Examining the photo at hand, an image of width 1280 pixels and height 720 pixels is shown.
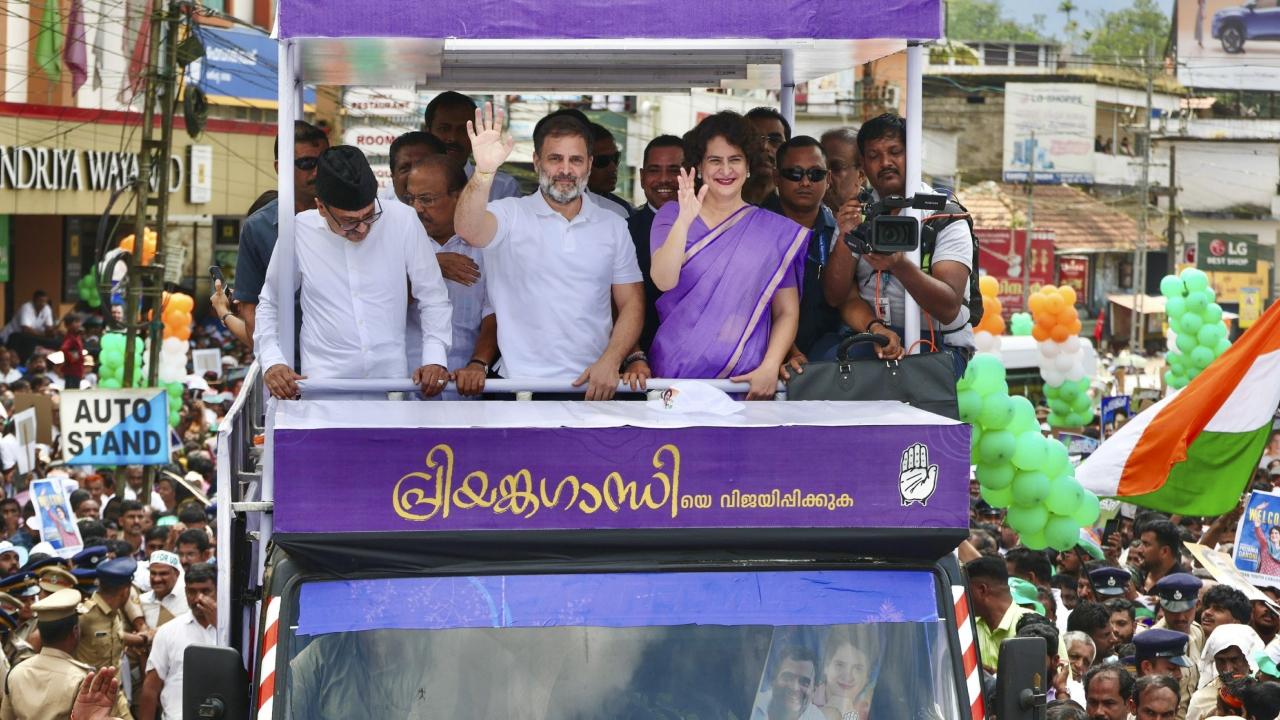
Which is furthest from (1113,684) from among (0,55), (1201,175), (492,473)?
(1201,175)

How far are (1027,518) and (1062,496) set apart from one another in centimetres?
29

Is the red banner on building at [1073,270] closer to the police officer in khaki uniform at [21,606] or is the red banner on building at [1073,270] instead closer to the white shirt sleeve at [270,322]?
the police officer in khaki uniform at [21,606]

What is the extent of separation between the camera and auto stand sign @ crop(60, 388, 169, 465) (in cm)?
1564

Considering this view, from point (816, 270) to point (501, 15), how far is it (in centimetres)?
190

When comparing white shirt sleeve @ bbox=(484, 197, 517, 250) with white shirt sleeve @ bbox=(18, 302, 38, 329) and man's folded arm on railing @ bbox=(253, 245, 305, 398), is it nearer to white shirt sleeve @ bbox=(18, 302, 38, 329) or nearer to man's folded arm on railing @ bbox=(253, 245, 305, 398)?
man's folded arm on railing @ bbox=(253, 245, 305, 398)

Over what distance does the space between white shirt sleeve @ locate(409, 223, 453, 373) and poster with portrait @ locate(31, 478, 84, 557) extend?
8.52 metres

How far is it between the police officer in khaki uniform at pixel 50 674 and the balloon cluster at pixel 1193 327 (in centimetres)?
1685

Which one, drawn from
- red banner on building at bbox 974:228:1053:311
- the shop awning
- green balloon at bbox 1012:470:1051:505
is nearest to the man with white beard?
green balloon at bbox 1012:470:1051:505

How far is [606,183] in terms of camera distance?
8.50 metres

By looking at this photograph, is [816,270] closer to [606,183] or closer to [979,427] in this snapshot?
[606,183]

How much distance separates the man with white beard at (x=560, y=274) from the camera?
255 inches

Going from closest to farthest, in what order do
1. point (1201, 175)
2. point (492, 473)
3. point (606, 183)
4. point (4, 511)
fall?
point (492, 473)
point (606, 183)
point (4, 511)
point (1201, 175)

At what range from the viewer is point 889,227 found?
602 centimetres

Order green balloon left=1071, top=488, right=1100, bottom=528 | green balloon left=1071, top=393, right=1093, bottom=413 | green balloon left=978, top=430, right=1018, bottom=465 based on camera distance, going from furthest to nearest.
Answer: green balloon left=1071, top=393, right=1093, bottom=413 < green balloon left=1071, top=488, right=1100, bottom=528 < green balloon left=978, top=430, right=1018, bottom=465
